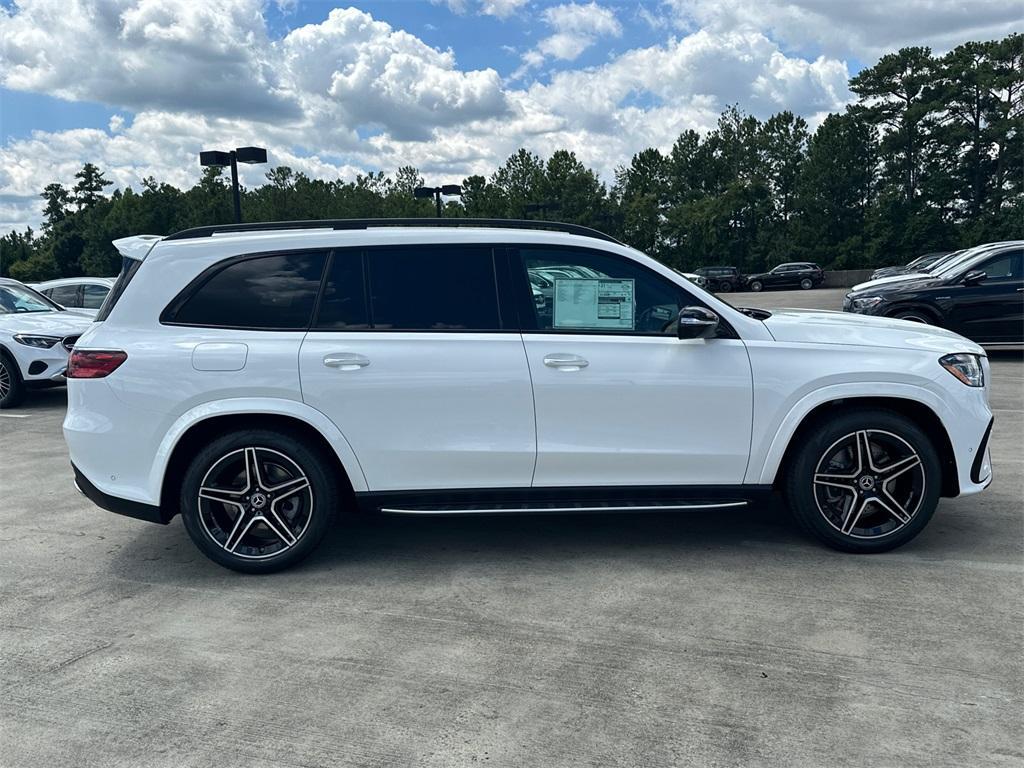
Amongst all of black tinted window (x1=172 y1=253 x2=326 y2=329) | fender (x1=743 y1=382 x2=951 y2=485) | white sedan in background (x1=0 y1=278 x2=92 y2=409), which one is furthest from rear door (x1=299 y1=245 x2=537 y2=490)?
white sedan in background (x1=0 y1=278 x2=92 y2=409)

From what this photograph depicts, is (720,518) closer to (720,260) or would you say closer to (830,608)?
(830,608)

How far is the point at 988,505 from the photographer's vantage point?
5484 millimetres

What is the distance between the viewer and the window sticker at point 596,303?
15.1ft

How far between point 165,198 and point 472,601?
84.7 meters

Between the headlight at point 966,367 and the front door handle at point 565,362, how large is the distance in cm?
191

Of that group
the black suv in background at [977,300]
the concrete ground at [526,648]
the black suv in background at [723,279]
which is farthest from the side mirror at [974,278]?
the black suv in background at [723,279]

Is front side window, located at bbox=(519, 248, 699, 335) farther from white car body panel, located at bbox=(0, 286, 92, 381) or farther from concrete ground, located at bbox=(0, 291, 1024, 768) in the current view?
white car body panel, located at bbox=(0, 286, 92, 381)

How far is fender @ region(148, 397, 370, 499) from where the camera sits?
14.5ft

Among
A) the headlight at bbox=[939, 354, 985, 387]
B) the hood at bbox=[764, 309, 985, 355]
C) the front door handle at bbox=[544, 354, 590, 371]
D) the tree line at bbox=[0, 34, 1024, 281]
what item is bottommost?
the headlight at bbox=[939, 354, 985, 387]

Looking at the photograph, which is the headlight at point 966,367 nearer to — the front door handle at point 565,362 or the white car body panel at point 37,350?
the front door handle at point 565,362

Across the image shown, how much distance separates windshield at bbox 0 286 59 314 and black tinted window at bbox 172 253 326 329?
837cm

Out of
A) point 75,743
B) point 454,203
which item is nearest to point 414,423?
point 75,743

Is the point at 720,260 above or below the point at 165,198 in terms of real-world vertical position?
below

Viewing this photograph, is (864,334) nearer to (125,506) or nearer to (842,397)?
(842,397)
